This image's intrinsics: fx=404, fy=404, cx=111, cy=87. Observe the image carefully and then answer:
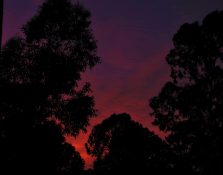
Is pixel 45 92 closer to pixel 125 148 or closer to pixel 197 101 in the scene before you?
pixel 197 101

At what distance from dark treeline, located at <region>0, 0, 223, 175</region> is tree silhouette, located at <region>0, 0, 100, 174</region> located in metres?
0.06

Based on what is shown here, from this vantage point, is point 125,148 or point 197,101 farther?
point 125,148

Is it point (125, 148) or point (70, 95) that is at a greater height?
point (125, 148)

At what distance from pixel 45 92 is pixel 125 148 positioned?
27.8 metres

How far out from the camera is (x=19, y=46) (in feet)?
97.4

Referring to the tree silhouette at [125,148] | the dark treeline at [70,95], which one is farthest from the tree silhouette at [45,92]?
the tree silhouette at [125,148]

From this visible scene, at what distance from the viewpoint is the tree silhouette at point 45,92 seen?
25.9 metres

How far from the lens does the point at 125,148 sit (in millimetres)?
53750

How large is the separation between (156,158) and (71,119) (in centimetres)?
2731

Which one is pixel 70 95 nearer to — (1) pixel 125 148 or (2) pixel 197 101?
(2) pixel 197 101

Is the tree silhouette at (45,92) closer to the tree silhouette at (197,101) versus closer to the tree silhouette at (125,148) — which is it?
the tree silhouette at (197,101)

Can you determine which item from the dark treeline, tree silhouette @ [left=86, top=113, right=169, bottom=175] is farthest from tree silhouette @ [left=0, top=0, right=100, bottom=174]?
tree silhouette @ [left=86, top=113, right=169, bottom=175]

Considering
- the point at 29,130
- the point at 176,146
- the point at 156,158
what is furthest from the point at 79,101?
the point at 156,158

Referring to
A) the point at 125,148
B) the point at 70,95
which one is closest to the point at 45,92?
the point at 70,95
